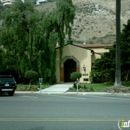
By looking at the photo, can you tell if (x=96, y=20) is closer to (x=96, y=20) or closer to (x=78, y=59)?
(x=96, y=20)

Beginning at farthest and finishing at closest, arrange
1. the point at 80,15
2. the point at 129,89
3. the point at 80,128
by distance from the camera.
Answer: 1. the point at 80,15
2. the point at 129,89
3. the point at 80,128

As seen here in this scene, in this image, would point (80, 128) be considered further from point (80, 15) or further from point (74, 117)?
point (80, 15)

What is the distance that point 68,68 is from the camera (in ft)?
132

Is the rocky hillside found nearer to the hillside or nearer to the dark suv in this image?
the hillside

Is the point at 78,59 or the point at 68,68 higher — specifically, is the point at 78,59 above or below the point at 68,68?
above

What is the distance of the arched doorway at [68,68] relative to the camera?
131ft

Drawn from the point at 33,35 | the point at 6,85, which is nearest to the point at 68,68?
the point at 33,35

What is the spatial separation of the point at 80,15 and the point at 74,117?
110 m

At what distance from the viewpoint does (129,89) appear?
23.3 meters

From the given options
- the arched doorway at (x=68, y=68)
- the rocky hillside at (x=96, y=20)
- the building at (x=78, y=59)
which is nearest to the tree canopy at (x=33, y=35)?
the building at (x=78, y=59)

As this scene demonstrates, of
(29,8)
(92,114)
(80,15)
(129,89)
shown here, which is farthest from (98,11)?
(92,114)

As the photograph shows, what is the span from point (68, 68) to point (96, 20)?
78477 millimetres

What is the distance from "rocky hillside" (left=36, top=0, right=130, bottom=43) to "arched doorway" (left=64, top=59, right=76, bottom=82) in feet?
175

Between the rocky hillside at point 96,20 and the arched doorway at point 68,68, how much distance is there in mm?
53392
